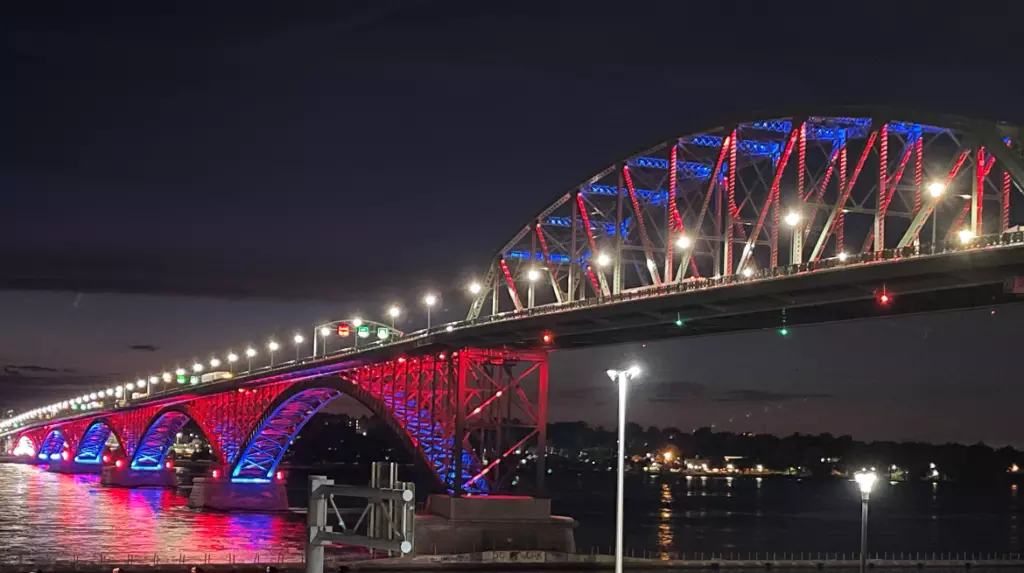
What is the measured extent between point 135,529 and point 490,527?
3490 centimetres

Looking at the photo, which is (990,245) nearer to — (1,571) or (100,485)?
(1,571)

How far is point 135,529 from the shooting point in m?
91.0

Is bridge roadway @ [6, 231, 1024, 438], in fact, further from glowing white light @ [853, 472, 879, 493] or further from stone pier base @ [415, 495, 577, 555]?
glowing white light @ [853, 472, 879, 493]

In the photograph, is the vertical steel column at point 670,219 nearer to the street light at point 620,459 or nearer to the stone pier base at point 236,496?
the street light at point 620,459

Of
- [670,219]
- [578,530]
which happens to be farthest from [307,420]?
[670,219]

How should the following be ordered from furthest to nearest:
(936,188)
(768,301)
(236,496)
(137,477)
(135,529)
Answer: (137,477)
(236,496)
(135,529)
(768,301)
(936,188)

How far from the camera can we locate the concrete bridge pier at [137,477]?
573 feet

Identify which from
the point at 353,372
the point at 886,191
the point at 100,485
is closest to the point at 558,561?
the point at 886,191

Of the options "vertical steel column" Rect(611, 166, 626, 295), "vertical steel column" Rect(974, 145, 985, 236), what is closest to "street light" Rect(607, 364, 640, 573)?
"vertical steel column" Rect(974, 145, 985, 236)

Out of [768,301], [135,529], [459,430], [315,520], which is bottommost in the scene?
[135,529]

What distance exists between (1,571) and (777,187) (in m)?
36.1

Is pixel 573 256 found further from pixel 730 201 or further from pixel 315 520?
pixel 315 520

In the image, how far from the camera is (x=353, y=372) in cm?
9675

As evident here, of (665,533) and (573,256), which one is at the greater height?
(573,256)
